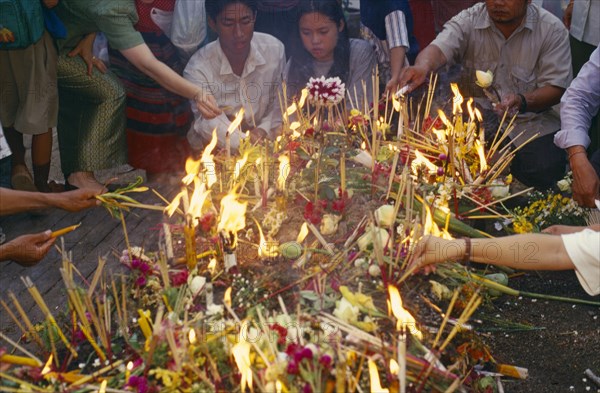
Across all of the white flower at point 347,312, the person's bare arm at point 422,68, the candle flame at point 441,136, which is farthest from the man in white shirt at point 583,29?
the white flower at point 347,312

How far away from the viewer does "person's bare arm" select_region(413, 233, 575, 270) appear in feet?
8.94

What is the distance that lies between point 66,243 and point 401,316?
292 cm

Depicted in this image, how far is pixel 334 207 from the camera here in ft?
11.6

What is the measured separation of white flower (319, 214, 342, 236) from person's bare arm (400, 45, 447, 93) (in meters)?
1.89

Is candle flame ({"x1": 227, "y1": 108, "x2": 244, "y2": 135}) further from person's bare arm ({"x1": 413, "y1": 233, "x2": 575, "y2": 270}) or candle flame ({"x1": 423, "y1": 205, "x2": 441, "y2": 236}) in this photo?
person's bare arm ({"x1": 413, "y1": 233, "x2": 575, "y2": 270})

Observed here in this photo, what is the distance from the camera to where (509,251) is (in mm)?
2766

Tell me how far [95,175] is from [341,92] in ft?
8.14

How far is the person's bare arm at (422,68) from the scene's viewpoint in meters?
5.06

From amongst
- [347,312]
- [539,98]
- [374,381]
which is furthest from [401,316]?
[539,98]

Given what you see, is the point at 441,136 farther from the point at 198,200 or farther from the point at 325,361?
the point at 325,361

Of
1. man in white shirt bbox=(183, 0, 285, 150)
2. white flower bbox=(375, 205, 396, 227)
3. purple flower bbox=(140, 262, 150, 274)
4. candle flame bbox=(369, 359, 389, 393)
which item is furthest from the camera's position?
man in white shirt bbox=(183, 0, 285, 150)

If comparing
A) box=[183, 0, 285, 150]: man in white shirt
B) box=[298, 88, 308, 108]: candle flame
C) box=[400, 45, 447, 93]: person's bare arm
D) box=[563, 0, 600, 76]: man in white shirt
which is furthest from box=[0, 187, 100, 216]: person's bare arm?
box=[563, 0, 600, 76]: man in white shirt

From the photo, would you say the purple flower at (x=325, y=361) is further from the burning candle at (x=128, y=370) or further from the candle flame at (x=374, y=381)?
the burning candle at (x=128, y=370)

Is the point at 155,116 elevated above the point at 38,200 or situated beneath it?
situated beneath
